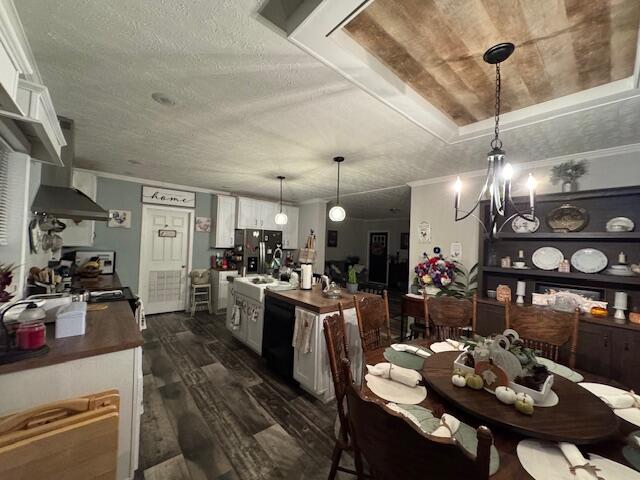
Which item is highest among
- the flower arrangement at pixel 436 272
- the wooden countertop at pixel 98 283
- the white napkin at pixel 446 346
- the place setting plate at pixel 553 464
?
the flower arrangement at pixel 436 272

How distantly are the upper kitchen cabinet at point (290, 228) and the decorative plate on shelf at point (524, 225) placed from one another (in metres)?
4.31

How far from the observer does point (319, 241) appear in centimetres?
570

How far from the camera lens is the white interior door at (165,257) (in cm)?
440

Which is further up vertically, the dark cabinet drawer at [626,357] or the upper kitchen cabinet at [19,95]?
the upper kitchen cabinet at [19,95]

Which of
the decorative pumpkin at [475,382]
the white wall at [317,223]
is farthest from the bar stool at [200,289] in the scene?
the decorative pumpkin at [475,382]

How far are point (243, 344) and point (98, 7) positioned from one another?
337 centimetres

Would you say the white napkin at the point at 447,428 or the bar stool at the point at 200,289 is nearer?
the white napkin at the point at 447,428

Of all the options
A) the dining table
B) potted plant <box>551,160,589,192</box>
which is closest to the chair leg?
the dining table

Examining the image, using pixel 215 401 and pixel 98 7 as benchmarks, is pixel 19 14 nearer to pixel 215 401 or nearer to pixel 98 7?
pixel 98 7

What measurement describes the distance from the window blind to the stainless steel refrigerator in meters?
3.44

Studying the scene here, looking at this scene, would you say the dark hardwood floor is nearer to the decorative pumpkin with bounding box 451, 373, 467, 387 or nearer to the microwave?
the decorative pumpkin with bounding box 451, 373, 467, 387

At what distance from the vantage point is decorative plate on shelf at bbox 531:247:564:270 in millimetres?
2618

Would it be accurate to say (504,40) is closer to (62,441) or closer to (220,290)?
(62,441)

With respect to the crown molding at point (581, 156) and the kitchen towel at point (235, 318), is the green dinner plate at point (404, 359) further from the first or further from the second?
the crown molding at point (581, 156)
